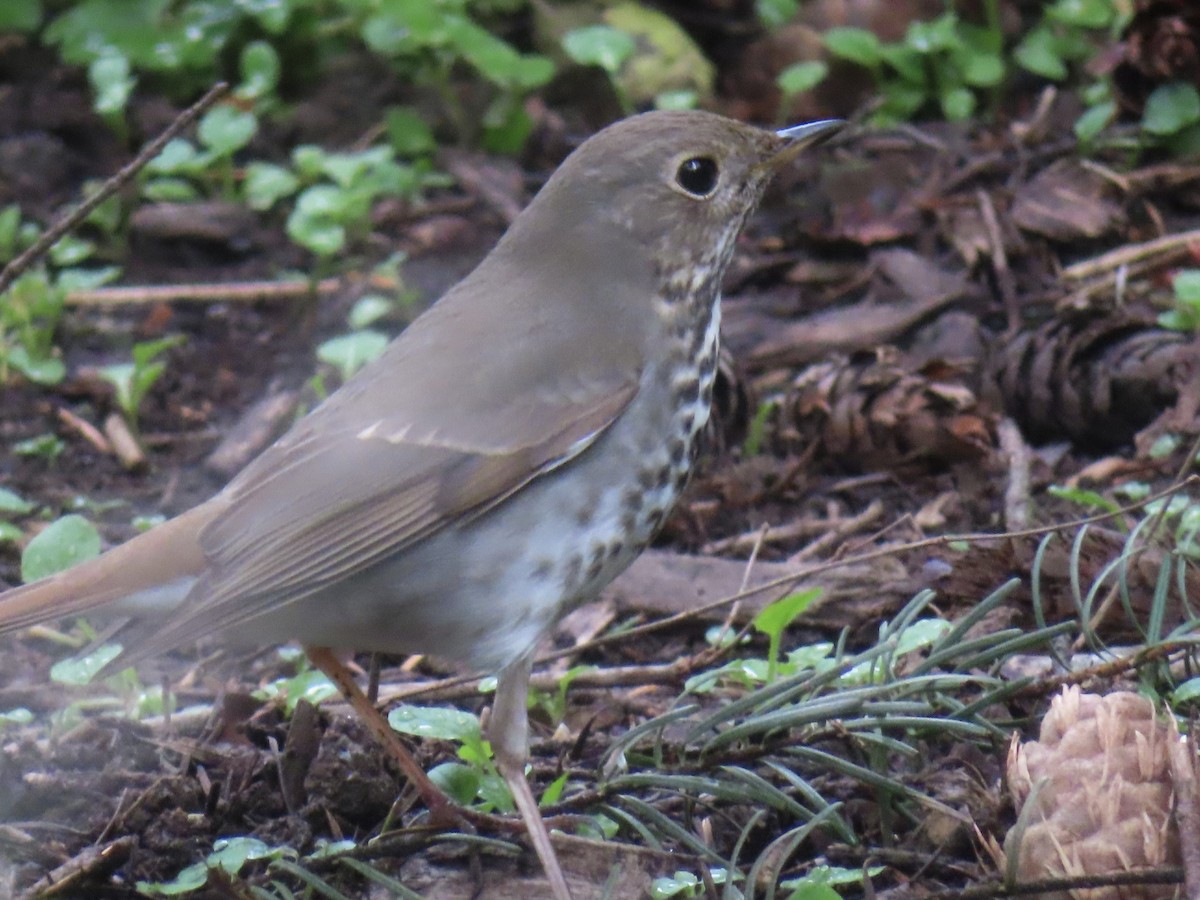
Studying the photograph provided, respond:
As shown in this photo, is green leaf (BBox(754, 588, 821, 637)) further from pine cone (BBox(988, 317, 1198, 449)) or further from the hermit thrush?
pine cone (BBox(988, 317, 1198, 449))

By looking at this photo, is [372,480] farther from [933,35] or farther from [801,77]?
[933,35]

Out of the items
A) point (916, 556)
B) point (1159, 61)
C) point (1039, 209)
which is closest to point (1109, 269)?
point (1039, 209)

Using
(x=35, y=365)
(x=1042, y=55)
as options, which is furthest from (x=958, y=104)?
(x=35, y=365)

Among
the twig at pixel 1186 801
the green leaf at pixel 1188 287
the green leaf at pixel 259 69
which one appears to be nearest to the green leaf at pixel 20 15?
the green leaf at pixel 259 69

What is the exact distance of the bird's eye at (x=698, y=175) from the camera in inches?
124

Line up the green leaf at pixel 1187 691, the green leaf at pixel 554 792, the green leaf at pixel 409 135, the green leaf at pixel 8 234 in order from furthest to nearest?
the green leaf at pixel 409 135 < the green leaf at pixel 8 234 < the green leaf at pixel 554 792 < the green leaf at pixel 1187 691

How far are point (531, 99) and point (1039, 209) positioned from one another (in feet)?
5.77

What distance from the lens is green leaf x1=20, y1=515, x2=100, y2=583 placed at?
3.19 metres

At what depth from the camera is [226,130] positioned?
4.95 metres

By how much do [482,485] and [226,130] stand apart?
247 centimetres

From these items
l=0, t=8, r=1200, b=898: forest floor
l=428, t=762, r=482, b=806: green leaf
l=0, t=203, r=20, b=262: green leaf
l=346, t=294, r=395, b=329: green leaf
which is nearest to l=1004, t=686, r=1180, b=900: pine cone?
l=0, t=8, r=1200, b=898: forest floor

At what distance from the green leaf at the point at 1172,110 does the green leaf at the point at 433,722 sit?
2799mm

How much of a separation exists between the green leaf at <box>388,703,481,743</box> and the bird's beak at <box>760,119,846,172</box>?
1188 mm

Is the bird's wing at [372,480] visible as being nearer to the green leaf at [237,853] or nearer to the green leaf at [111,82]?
the green leaf at [237,853]
